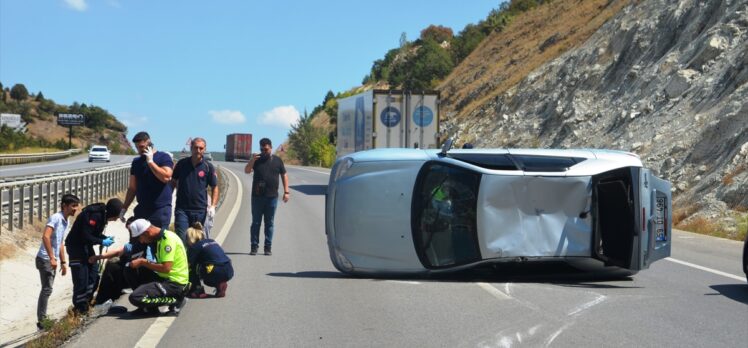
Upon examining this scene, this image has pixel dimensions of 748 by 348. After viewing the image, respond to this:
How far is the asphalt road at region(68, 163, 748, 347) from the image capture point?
7840mm

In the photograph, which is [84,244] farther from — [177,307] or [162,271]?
[177,307]

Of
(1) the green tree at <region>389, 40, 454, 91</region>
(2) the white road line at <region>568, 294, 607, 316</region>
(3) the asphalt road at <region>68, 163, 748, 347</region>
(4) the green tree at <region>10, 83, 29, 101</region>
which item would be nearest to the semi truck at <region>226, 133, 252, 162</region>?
(1) the green tree at <region>389, 40, 454, 91</region>

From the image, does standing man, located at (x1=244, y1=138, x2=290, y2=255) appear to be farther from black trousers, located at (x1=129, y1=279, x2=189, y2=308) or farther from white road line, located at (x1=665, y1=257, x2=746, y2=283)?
white road line, located at (x1=665, y1=257, x2=746, y2=283)

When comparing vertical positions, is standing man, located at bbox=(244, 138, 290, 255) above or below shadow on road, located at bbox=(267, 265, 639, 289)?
above

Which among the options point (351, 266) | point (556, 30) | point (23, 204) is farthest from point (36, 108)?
point (351, 266)

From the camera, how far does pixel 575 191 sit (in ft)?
36.1

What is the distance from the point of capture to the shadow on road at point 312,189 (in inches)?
1320

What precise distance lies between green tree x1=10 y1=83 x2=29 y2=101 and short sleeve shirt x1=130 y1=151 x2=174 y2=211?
15221cm

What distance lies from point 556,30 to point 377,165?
48000 millimetres

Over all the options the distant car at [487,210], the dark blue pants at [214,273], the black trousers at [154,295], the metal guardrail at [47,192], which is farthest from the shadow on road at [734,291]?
the metal guardrail at [47,192]

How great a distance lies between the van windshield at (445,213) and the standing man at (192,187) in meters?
2.70

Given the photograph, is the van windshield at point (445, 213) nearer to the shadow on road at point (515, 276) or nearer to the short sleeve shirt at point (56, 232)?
the shadow on road at point (515, 276)

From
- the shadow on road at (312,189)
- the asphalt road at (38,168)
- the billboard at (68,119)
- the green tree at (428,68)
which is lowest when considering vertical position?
the shadow on road at (312,189)

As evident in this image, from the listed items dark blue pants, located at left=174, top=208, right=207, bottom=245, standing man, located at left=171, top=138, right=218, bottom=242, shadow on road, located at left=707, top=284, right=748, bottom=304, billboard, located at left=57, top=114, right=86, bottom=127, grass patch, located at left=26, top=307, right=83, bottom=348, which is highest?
billboard, located at left=57, top=114, right=86, bottom=127
